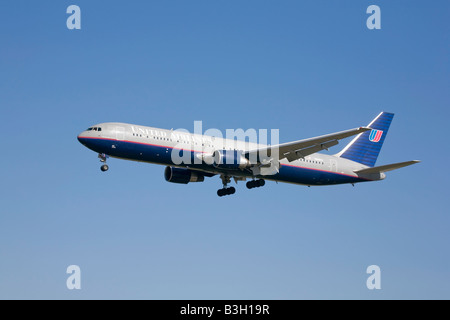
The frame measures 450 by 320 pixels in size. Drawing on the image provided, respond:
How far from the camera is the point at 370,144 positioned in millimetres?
72188

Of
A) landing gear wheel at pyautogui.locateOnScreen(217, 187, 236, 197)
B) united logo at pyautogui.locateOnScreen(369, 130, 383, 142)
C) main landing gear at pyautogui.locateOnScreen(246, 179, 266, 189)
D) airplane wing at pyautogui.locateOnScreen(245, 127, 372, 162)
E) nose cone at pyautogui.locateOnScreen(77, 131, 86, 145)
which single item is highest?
united logo at pyautogui.locateOnScreen(369, 130, 383, 142)

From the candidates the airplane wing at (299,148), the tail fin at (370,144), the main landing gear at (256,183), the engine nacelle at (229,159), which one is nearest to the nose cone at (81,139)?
the engine nacelle at (229,159)

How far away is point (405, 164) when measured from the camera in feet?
200

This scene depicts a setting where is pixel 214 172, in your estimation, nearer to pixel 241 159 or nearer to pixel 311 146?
pixel 241 159

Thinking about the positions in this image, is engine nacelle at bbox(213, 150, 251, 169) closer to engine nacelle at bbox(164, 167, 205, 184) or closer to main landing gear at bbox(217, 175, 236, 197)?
main landing gear at bbox(217, 175, 236, 197)

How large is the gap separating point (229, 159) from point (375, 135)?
2108 centimetres

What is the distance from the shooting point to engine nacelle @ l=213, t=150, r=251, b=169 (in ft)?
194

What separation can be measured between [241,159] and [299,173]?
294 inches

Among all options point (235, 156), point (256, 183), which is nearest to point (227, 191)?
point (256, 183)

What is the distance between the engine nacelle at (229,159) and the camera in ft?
194

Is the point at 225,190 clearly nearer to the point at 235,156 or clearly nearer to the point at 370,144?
the point at 235,156

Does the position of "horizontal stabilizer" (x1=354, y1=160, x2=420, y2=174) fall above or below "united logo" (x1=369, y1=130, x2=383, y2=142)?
below

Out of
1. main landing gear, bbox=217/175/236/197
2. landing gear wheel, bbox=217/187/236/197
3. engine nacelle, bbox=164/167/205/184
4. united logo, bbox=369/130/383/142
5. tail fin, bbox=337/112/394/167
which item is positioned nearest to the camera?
main landing gear, bbox=217/175/236/197

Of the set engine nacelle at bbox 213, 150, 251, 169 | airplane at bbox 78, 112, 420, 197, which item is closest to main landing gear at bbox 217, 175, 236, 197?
airplane at bbox 78, 112, 420, 197
